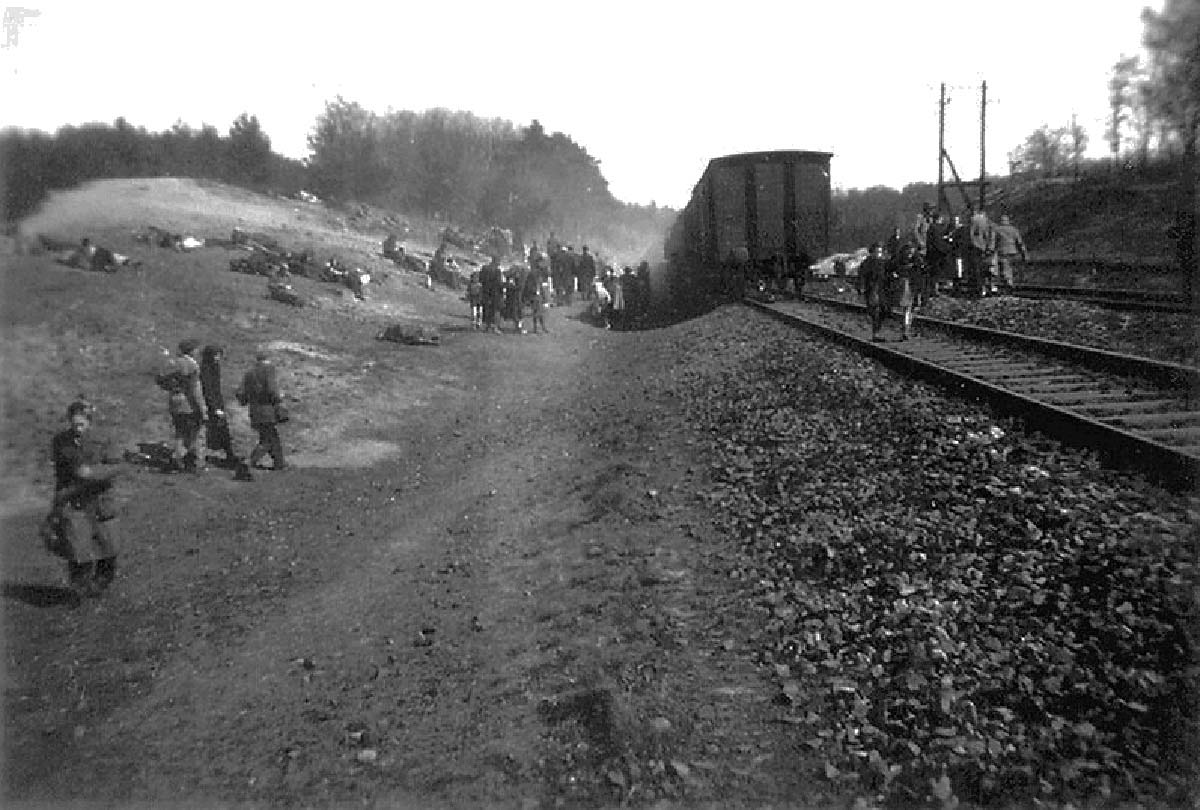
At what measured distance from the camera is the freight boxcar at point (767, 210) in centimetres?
2103

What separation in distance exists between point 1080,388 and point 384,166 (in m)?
41.4

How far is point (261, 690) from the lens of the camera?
514 cm

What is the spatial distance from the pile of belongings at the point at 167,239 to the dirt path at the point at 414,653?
10887mm

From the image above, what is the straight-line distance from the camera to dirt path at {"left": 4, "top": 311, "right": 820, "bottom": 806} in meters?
4.11

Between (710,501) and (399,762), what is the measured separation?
3.68 metres

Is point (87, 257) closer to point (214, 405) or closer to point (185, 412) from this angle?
point (214, 405)

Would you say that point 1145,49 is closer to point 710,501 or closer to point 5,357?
point 710,501

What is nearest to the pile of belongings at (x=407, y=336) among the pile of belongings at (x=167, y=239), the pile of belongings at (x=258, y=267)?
the pile of belongings at (x=258, y=267)

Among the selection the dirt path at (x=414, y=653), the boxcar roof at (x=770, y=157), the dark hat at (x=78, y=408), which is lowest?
the dirt path at (x=414, y=653)

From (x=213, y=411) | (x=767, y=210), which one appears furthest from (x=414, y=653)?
(x=767, y=210)

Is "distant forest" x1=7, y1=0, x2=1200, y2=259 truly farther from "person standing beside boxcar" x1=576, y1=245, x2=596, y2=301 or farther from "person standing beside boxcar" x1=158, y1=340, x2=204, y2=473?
"person standing beside boxcar" x1=576, y1=245, x2=596, y2=301

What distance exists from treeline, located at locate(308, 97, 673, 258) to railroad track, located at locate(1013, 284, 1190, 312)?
32.9 m

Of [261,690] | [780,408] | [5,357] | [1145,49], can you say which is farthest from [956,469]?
[1145,49]

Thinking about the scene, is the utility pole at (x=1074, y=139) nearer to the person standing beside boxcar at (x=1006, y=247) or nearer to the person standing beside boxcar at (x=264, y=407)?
the person standing beside boxcar at (x=1006, y=247)
